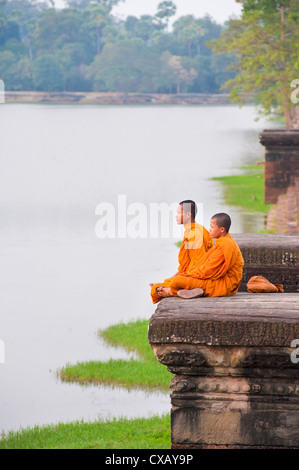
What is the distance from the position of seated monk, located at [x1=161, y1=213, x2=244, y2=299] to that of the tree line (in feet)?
345

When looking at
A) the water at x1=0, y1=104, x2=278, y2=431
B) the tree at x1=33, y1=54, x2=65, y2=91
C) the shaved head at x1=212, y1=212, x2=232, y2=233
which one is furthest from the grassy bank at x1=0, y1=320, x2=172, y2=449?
the tree at x1=33, y1=54, x2=65, y2=91

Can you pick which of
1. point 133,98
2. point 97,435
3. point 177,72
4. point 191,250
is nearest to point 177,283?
point 191,250

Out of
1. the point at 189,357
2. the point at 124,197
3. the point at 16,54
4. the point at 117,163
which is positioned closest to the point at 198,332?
the point at 189,357

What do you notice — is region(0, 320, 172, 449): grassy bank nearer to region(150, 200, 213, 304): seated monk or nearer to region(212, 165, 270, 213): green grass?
region(150, 200, 213, 304): seated monk

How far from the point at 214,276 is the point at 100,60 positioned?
118103 mm

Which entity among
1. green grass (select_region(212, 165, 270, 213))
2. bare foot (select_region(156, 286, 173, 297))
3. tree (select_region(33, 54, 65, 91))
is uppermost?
tree (select_region(33, 54, 65, 91))

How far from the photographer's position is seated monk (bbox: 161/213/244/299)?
3.86 m

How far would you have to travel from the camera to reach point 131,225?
13891 mm

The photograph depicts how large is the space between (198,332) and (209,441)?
419 mm

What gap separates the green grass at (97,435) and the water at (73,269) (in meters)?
0.21

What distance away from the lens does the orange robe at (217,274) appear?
12.7ft

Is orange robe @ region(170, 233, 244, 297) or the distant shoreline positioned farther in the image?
the distant shoreline

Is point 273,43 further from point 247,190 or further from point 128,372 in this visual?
point 128,372

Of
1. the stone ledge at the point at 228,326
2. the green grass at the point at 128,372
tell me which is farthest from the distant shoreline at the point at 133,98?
the stone ledge at the point at 228,326
